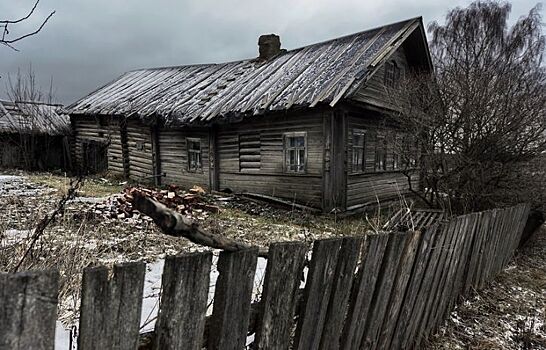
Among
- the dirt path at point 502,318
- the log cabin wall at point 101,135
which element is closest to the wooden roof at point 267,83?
the log cabin wall at point 101,135

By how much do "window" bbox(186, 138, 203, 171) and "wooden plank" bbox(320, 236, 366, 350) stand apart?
11.4 meters

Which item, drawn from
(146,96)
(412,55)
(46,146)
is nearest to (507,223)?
(412,55)

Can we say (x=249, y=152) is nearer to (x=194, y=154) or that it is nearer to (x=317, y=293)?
(x=194, y=154)

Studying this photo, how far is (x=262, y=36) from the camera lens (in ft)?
51.6

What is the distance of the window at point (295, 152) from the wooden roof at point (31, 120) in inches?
540

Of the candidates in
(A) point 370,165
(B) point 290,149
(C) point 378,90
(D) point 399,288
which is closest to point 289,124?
(B) point 290,149

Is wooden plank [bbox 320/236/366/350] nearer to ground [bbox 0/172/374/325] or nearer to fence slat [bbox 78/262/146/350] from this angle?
fence slat [bbox 78/262/146/350]

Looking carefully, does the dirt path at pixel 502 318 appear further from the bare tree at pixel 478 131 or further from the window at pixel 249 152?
the window at pixel 249 152

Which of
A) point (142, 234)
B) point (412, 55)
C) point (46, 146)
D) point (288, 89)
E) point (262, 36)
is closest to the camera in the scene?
point (142, 234)

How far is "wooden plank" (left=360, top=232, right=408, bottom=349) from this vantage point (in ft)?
8.24

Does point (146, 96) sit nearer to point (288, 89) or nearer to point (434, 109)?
point (288, 89)

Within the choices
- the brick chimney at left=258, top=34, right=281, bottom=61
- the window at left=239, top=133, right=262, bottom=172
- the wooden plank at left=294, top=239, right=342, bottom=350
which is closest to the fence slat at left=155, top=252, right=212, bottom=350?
the wooden plank at left=294, top=239, right=342, bottom=350

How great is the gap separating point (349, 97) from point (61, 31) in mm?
6706

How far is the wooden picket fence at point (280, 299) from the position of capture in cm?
114
